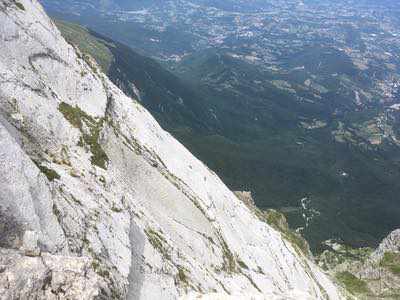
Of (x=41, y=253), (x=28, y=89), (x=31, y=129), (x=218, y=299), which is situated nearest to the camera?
Answer: (x=41, y=253)

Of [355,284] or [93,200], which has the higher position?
[93,200]

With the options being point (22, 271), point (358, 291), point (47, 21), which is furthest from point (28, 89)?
point (358, 291)

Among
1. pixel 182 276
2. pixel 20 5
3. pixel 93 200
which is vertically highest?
pixel 20 5

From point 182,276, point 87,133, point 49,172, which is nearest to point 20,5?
point 87,133

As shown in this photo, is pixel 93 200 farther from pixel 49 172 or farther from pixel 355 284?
pixel 355 284

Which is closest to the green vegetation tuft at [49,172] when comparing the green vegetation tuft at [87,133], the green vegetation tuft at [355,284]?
the green vegetation tuft at [87,133]

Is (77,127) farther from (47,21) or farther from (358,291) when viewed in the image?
(358,291)

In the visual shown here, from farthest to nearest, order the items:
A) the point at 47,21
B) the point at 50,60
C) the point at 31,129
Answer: the point at 47,21 < the point at 50,60 < the point at 31,129

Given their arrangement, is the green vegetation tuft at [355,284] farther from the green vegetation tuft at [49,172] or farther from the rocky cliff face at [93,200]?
the green vegetation tuft at [49,172]
